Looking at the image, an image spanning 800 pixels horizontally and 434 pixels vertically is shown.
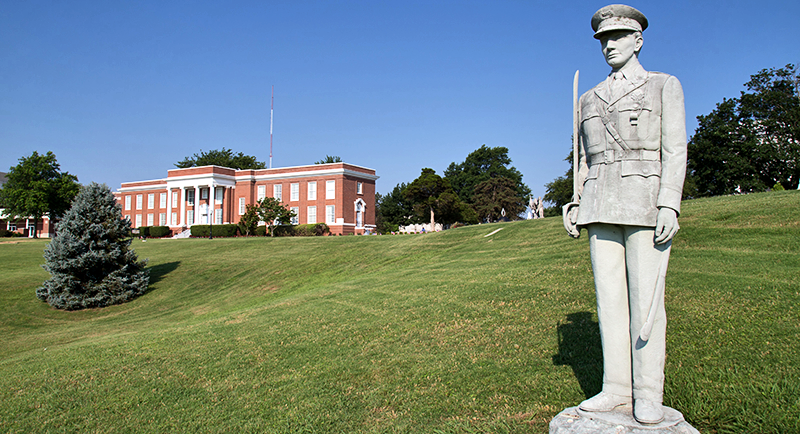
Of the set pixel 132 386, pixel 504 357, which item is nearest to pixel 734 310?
pixel 504 357

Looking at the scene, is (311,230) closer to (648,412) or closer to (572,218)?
(572,218)

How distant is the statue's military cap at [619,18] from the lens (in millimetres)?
3910

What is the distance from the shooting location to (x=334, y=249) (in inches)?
1151

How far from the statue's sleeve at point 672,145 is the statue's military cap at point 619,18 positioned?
0.57m

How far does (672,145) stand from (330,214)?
5347 centimetres

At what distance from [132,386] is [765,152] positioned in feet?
162

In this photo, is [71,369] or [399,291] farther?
[399,291]

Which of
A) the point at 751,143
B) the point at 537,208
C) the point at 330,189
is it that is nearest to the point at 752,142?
the point at 751,143

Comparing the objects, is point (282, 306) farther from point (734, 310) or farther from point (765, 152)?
point (765, 152)

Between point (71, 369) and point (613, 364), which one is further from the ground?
point (613, 364)

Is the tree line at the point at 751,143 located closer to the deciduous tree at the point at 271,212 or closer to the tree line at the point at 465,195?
the tree line at the point at 465,195

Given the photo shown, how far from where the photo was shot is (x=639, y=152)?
3.79 metres

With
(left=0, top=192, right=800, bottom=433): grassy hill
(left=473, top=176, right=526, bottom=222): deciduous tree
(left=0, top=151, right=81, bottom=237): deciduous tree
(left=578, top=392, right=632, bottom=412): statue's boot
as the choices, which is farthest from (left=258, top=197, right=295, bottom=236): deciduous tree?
(left=578, top=392, right=632, bottom=412): statue's boot

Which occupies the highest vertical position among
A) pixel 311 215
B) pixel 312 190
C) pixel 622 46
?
pixel 312 190
